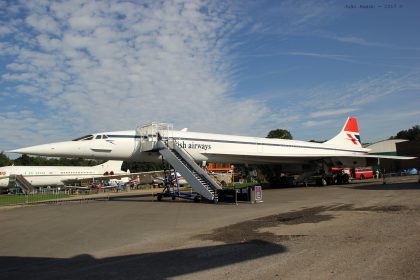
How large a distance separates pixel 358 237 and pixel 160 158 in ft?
49.0

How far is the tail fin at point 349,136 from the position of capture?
111 ft

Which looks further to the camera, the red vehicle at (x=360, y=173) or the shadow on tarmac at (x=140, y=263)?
the red vehicle at (x=360, y=173)

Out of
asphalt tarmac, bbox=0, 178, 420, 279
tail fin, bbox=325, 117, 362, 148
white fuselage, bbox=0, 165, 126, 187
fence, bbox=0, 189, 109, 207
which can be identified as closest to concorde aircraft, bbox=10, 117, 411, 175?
tail fin, bbox=325, 117, 362, 148

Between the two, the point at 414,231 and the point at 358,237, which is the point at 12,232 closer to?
the point at 358,237

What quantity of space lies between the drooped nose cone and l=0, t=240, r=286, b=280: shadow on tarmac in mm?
11824

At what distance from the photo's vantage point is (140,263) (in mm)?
5523

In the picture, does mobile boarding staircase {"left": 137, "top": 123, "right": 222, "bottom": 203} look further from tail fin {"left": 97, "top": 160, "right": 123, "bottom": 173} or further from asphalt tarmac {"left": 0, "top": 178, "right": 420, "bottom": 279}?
tail fin {"left": 97, "top": 160, "right": 123, "bottom": 173}

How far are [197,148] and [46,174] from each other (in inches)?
1201

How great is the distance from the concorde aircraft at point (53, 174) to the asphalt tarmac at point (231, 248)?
3646 centimetres

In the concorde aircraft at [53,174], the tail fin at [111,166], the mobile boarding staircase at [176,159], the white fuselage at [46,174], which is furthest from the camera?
the tail fin at [111,166]

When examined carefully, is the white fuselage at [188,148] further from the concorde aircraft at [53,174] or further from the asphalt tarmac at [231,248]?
the concorde aircraft at [53,174]

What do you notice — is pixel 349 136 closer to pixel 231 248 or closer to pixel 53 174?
pixel 231 248

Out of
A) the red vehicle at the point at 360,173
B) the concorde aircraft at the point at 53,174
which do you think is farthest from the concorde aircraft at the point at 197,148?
the concorde aircraft at the point at 53,174

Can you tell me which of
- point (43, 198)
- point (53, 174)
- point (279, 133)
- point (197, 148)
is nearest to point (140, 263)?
point (197, 148)
